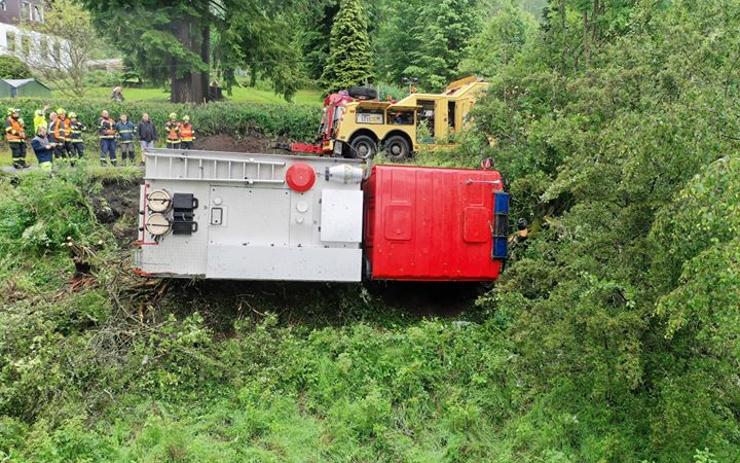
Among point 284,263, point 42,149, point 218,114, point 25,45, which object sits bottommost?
point 284,263

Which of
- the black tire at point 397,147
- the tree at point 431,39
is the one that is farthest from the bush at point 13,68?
the black tire at point 397,147

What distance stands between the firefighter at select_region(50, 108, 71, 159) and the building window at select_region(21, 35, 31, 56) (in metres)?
14.0

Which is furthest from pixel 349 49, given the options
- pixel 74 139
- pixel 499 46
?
pixel 74 139

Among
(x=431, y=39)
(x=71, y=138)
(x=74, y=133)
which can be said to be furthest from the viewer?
(x=431, y=39)

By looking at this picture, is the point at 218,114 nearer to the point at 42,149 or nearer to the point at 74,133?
the point at 74,133

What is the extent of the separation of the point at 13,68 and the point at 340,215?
23.9 metres

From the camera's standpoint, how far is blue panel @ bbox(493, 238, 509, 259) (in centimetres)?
823

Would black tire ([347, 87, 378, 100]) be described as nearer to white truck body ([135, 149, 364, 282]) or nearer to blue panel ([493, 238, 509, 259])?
white truck body ([135, 149, 364, 282])

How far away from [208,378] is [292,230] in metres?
2.22

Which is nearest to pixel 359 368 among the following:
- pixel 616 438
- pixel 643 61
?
pixel 616 438

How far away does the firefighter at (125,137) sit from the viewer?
13930mm

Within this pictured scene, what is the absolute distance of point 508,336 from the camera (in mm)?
7492

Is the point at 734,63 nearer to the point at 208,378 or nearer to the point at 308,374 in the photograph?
the point at 308,374

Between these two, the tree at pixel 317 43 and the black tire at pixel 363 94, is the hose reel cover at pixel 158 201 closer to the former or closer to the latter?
the black tire at pixel 363 94
